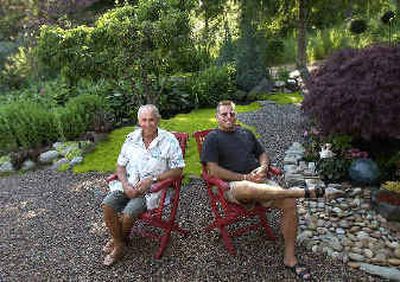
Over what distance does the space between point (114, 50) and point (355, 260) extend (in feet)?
12.9

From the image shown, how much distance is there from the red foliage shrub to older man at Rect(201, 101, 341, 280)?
88 centimetres

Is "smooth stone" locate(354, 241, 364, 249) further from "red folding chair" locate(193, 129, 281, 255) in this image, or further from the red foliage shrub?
the red foliage shrub

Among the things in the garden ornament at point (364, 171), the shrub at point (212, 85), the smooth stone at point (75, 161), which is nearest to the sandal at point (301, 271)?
the garden ornament at point (364, 171)

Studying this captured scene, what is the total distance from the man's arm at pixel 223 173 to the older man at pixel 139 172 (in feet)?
0.88

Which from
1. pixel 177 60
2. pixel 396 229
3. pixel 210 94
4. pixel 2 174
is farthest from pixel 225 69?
pixel 396 229

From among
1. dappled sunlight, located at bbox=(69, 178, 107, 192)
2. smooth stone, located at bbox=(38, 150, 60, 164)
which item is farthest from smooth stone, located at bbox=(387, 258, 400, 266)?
smooth stone, located at bbox=(38, 150, 60, 164)

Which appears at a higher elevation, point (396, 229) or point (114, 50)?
point (114, 50)

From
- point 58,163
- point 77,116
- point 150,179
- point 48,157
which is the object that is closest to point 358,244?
point 150,179

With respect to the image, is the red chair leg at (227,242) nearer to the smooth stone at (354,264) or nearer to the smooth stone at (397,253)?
the smooth stone at (354,264)

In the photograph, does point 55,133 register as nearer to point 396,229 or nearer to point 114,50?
point 114,50

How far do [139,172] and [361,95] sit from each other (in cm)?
219

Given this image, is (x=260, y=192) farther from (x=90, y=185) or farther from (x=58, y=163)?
(x=58, y=163)

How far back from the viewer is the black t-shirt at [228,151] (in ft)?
13.1

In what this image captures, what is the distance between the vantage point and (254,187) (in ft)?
11.7
